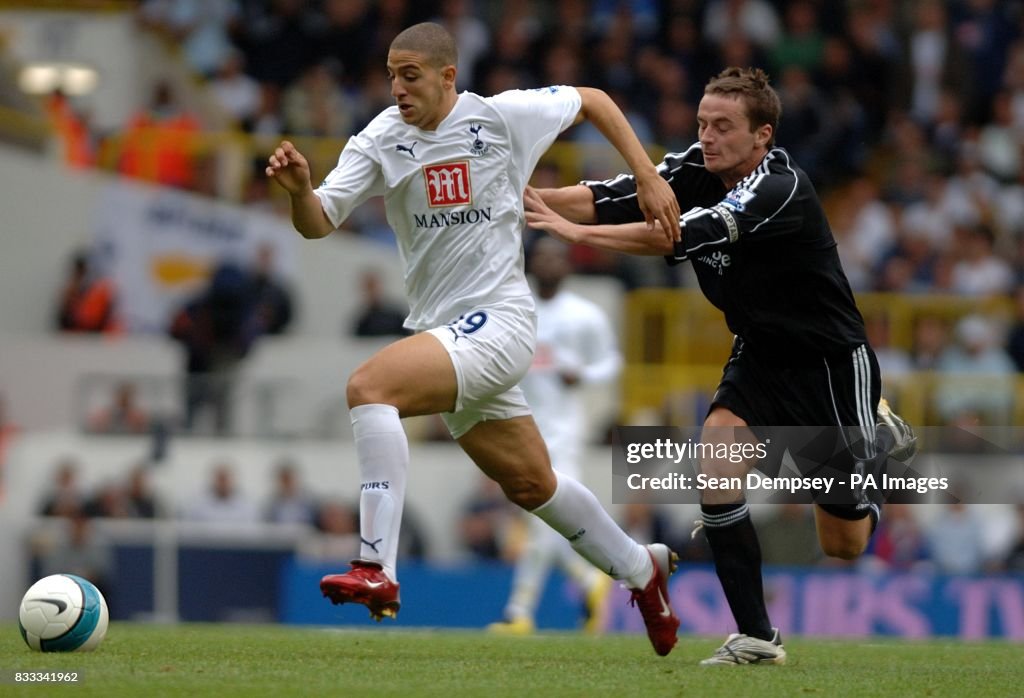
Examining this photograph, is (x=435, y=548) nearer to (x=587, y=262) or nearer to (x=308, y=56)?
(x=587, y=262)

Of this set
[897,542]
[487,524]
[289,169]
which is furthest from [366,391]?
[897,542]

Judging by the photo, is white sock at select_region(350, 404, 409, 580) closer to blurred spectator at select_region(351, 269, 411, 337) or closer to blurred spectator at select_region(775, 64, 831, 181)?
blurred spectator at select_region(351, 269, 411, 337)

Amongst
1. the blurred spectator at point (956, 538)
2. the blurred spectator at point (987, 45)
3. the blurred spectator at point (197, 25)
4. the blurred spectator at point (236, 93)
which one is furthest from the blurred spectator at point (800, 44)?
Result: the blurred spectator at point (956, 538)

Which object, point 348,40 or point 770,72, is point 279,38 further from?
point 770,72

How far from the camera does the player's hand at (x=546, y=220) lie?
7000 millimetres

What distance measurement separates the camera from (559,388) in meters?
12.3

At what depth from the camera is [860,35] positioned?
21297mm

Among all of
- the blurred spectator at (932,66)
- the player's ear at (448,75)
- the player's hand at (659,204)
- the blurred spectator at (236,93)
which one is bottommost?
the player's hand at (659,204)

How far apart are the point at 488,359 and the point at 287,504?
28.3 feet

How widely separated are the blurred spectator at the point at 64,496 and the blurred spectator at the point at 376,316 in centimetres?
286

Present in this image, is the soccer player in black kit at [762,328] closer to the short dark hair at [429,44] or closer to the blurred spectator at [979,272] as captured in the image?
the short dark hair at [429,44]

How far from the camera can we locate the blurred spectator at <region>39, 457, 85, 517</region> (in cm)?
1529

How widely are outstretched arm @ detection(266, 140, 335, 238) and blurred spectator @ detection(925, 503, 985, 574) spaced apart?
9.35 metres

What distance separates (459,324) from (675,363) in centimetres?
1059
